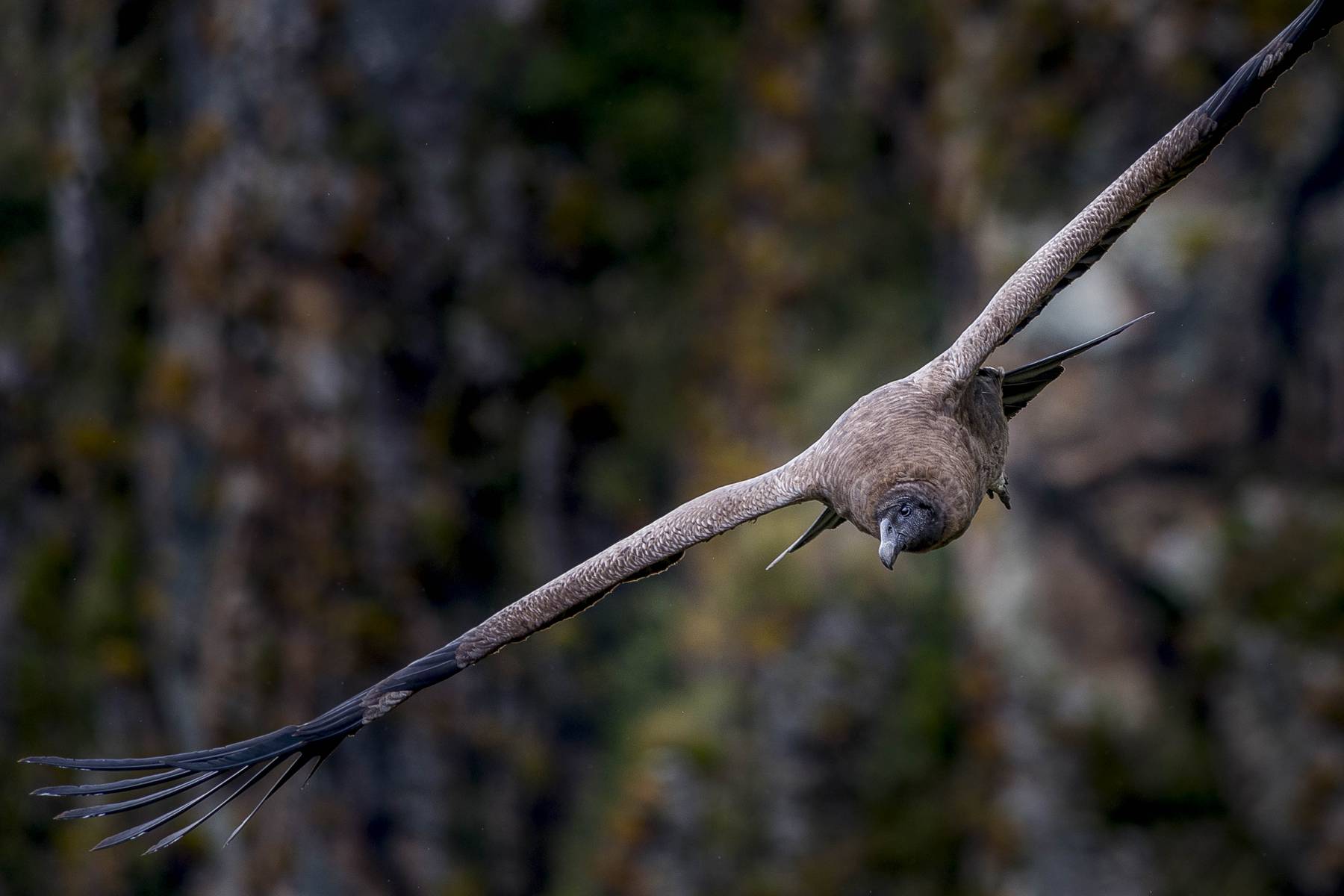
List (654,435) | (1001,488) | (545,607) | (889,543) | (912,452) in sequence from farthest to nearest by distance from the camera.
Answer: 1. (654,435)
2. (1001,488)
3. (545,607)
4. (912,452)
5. (889,543)

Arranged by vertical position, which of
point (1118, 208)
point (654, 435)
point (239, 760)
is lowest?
point (239, 760)

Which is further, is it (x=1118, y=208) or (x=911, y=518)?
(x=1118, y=208)

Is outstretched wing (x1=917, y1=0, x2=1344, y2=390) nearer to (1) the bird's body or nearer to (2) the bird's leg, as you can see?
(1) the bird's body

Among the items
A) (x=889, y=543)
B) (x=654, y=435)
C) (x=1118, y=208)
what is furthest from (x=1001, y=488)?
(x=654, y=435)

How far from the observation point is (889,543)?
560cm

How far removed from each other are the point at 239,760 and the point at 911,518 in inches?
118

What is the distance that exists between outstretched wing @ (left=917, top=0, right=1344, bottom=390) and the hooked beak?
850 mm

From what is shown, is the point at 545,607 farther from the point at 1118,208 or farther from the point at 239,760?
the point at 1118,208

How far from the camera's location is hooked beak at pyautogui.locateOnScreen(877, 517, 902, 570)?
554 centimetres

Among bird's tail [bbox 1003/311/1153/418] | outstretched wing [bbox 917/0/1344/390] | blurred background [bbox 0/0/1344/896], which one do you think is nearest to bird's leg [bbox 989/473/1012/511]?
bird's tail [bbox 1003/311/1153/418]

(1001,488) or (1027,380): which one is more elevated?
(1027,380)

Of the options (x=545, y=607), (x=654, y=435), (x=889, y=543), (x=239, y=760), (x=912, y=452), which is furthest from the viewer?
(x=654, y=435)

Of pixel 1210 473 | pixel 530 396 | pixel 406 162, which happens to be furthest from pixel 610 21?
pixel 1210 473

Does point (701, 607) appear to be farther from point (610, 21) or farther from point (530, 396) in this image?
point (610, 21)
